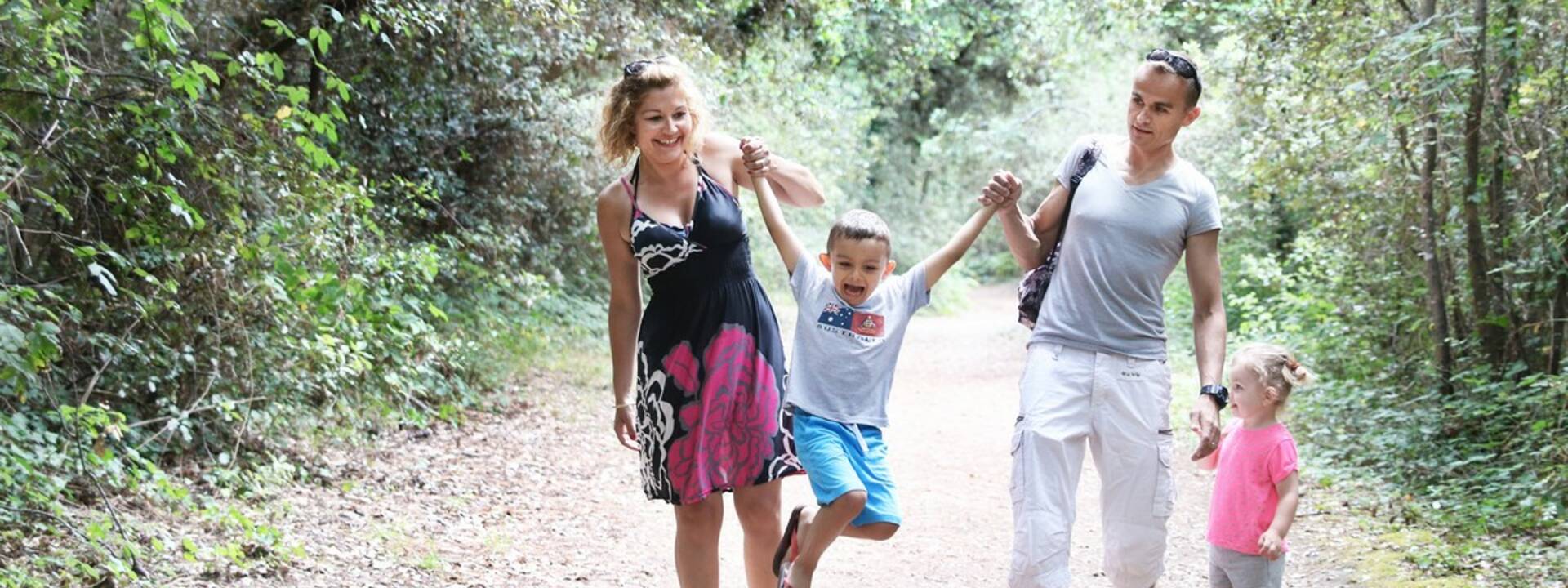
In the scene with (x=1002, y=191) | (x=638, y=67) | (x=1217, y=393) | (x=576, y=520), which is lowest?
(x=576, y=520)

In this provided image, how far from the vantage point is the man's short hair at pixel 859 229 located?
3906 mm

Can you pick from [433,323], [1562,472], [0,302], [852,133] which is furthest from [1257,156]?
[852,133]

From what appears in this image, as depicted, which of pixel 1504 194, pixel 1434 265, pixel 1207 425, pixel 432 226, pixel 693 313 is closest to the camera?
pixel 1207 425

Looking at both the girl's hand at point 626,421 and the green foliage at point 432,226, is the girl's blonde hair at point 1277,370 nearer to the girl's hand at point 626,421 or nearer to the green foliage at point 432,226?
the girl's hand at point 626,421

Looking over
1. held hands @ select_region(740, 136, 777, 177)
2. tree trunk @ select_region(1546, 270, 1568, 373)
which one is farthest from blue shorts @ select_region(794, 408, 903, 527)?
tree trunk @ select_region(1546, 270, 1568, 373)

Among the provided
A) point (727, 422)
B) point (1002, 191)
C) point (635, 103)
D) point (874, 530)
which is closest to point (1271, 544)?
point (874, 530)

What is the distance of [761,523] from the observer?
407 cm

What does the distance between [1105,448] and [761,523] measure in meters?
1.06

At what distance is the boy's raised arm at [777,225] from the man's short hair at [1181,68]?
1.14m

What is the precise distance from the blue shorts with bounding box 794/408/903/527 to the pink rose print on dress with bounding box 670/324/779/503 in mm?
119

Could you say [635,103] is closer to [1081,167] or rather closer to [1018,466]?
[1081,167]

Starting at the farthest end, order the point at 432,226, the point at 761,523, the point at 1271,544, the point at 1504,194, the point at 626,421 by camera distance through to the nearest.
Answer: the point at 432,226, the point at 1504,194, the point at 626,421, the point at 761,523, the point at 1271,544

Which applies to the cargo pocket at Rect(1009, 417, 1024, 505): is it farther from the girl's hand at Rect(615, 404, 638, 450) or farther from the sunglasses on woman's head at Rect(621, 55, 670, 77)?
the sunglasses on woman's head at Rect(621, 55, 670, 77)

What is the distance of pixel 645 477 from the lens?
411cm
